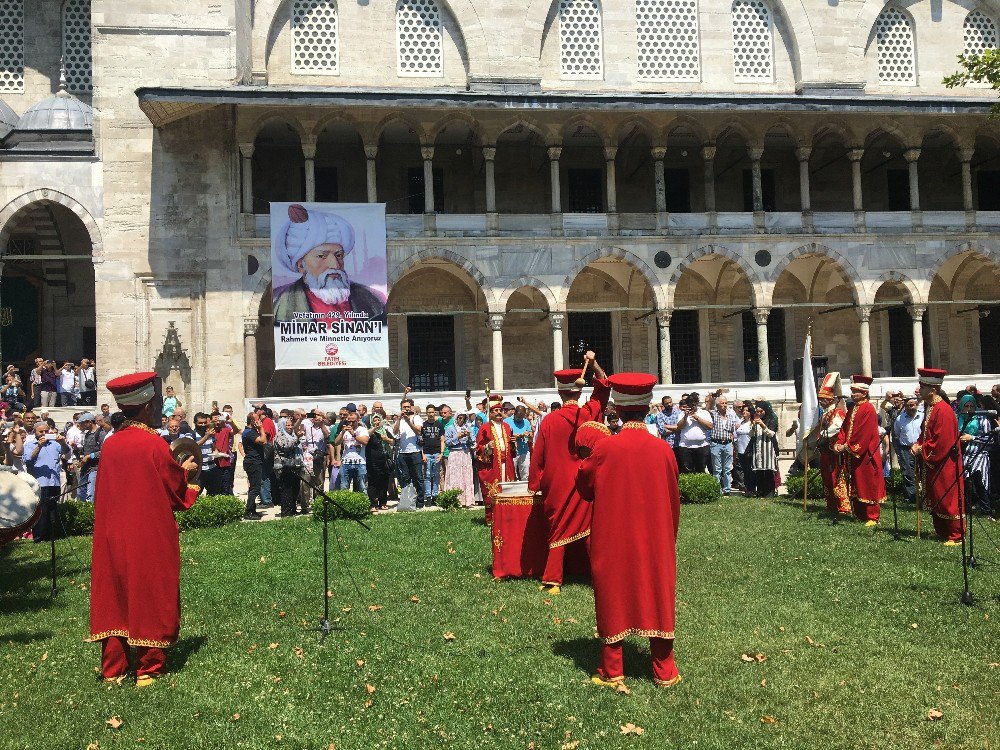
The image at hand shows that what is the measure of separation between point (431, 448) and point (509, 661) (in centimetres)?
903

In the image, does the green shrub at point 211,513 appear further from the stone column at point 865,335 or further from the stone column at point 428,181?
the stone column at point 865,335

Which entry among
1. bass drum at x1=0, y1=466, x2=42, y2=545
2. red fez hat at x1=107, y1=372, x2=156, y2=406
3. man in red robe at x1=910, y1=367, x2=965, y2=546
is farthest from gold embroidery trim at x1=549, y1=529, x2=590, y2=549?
bass drum at x1=0, y1=466, x2=42, y2=545

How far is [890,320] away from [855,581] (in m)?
24.9

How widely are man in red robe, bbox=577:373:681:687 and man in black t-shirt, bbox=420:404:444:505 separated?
9170 millimetres

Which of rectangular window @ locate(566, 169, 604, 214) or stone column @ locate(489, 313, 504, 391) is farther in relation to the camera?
rectangular window @ locate(566, 169, 604, 214)

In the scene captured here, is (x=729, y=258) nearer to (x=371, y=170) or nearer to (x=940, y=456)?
(x=371, y=170)

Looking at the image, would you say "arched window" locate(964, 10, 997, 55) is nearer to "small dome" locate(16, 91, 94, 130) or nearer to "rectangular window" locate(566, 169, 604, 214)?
"rectangular window" locate(566, 169, 604, 214)

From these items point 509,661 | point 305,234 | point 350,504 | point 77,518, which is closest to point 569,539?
point 509,661

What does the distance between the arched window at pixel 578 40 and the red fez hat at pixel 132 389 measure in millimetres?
22254

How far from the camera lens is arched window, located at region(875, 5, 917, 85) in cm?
2811

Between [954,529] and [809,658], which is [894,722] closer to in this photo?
[809,658]

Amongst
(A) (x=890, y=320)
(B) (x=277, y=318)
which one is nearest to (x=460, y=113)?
(B) (x=277, y=318)

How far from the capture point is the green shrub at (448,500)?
14.4 metres

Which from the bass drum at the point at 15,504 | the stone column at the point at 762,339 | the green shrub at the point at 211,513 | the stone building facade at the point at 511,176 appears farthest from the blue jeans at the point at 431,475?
the stone column at the point at 762,339
